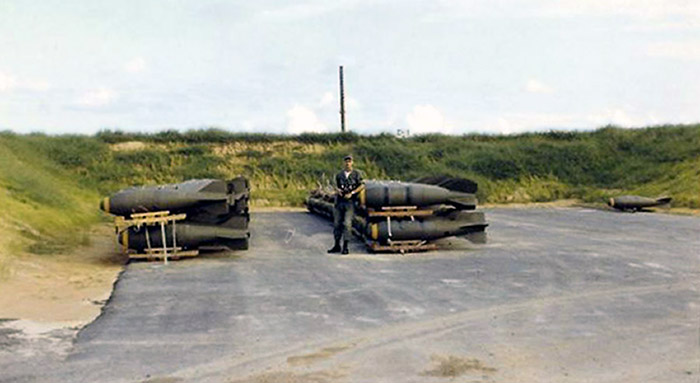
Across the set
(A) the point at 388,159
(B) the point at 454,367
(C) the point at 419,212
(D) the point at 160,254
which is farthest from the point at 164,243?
(A) the point at 388,159

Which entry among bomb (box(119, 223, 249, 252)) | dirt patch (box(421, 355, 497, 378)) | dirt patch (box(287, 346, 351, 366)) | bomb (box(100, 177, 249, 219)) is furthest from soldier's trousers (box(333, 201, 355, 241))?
dirt patch (box(421, 355, 497, 378))

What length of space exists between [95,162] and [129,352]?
4086 cm

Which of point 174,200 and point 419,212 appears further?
point 419,212

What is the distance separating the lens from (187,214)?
53.0 feet

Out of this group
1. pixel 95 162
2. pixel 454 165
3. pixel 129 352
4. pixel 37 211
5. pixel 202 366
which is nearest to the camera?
pixel 202 366

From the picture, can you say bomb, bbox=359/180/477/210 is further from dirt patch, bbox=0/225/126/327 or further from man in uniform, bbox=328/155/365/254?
dirt patch, bbox=0/225/126/327

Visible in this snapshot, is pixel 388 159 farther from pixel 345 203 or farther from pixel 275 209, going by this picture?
pixel 345 203

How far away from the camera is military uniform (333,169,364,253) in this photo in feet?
53.3

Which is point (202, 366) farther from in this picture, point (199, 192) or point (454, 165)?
point (454, 165)

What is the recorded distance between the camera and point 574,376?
22.3ft

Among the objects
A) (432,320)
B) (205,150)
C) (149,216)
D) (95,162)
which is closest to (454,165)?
(205,150)

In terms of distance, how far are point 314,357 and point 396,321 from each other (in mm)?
1973

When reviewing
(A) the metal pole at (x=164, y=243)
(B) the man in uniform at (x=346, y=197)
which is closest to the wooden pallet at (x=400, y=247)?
(B) the man in uniform at (x=346, y=197)

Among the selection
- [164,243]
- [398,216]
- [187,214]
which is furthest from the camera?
[398,216]
